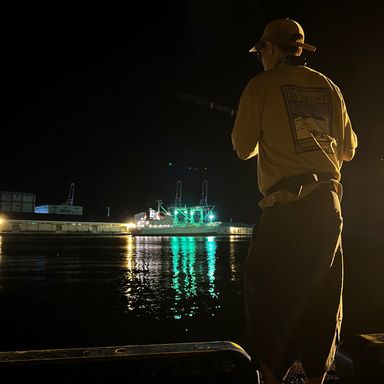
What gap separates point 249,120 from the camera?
1.48 m

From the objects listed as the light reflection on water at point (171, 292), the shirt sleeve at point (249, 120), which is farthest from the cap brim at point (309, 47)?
the light reflection on water at point (171, 292)

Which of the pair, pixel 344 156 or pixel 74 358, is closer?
pixel 74 358

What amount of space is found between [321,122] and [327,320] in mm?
765

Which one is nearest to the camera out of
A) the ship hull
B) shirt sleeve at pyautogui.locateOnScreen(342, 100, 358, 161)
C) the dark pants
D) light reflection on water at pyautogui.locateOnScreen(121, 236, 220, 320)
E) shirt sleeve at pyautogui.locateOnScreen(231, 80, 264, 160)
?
the dark pants

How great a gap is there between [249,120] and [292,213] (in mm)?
406

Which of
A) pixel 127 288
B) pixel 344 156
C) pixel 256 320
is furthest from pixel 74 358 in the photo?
pixel 127 288

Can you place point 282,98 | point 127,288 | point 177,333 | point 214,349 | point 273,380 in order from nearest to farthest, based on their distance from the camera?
1. point 273,380
2. point 282,98
3. point 214,349
4. point 177,333
5. point 127,288

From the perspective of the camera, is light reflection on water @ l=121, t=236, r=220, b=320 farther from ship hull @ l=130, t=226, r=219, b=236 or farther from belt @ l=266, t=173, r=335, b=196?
ship hull @ l=130, t=226, r=219, b=236

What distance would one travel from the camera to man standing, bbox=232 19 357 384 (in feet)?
4.42

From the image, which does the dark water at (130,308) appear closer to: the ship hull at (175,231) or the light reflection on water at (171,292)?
the light reflection on water at (171,292)

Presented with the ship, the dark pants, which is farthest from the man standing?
the ship

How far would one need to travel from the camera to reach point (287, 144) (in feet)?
4.74

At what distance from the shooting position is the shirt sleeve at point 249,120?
1485 millimetres

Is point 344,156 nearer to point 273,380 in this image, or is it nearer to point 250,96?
point 250,96
